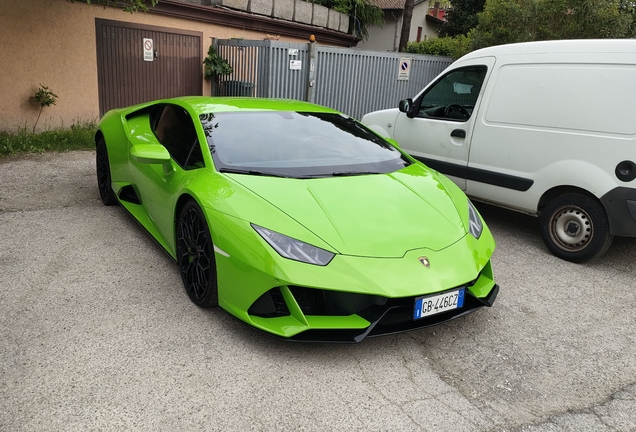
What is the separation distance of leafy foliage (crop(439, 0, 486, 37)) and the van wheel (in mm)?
20648

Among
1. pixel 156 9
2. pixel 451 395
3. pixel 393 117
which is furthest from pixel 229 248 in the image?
pixel 156 9

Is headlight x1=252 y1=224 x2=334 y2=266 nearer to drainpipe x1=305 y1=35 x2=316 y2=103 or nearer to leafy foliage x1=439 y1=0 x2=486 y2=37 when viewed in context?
drainpipe x1=305 y1=35 x2=316 y2=103

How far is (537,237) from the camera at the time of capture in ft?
17.6

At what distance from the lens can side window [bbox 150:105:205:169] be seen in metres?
3.73

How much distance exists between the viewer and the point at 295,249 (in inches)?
111

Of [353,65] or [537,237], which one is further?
[353,65]

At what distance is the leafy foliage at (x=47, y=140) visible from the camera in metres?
7.88

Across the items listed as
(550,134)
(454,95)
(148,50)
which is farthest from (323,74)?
(550,134)

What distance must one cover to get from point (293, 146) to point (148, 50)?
7.37m

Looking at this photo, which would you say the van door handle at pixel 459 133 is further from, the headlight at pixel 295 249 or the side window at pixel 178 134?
the headlight at pixel 295 249

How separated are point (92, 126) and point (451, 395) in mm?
8860

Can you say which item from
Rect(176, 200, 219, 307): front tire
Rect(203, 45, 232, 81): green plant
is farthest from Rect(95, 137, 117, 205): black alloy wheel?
Rect(203, 45, 232, 81): green plant

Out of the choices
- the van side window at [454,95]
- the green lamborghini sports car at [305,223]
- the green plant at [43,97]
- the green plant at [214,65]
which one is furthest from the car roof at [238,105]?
the green plant at [214,65]

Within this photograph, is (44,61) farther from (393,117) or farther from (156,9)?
(393,117)
